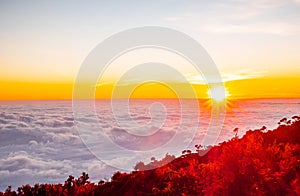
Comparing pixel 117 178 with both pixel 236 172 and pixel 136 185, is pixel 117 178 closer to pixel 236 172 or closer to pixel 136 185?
pixel 136 185

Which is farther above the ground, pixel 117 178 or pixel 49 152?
pixel 49 152

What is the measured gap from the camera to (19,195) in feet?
53.0

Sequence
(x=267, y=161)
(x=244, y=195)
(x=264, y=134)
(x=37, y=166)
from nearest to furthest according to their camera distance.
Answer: (x=244, y=195) → (x=267, y=161) → (x=264, y=134) → (x=37, y=166)

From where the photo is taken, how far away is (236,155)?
44.6ft

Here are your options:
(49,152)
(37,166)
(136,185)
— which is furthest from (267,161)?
(49,152)

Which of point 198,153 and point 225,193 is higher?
point 198,153

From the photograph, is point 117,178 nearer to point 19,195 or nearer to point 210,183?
point 19,195

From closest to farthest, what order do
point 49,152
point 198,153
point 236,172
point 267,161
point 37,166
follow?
point 236,172
point 267,161
point 198,153
point 37,166
point 49,152

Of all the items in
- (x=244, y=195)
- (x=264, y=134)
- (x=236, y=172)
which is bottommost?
(x=244, y=195)

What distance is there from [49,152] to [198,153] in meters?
183

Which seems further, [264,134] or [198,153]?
[264,134]

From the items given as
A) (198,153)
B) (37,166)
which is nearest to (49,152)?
(37,166)

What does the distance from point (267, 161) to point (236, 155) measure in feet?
4.14

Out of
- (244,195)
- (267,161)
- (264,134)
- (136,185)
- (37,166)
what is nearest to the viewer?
(244,195)
